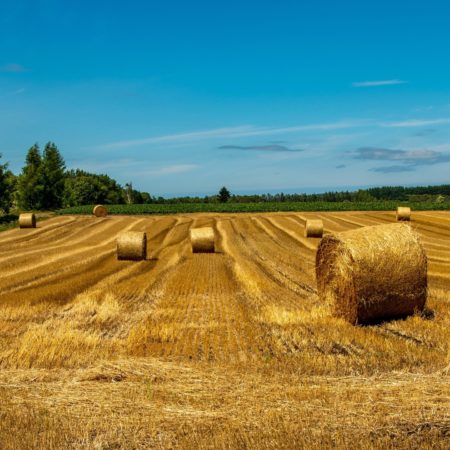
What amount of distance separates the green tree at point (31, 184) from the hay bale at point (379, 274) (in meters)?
77.8

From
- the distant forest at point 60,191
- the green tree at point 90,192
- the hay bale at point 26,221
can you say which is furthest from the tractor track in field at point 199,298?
the green tree at point 90,192

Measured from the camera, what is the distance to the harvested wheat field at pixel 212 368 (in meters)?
6.17

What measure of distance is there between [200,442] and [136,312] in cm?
739

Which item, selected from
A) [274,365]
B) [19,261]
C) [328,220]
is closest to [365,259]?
[274,365]

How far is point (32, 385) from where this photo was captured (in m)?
7.81

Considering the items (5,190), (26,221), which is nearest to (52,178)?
(5,190)

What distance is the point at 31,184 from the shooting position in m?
83.8

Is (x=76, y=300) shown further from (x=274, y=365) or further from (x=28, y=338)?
(x=274, y=365)

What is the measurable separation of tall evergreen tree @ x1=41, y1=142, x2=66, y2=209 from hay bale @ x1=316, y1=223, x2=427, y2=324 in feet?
261

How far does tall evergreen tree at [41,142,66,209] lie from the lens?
85938 mm

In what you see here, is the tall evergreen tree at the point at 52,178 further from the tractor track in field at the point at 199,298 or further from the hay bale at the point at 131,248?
the hay bale at the point at 131,248

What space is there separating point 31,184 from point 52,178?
3783 mm

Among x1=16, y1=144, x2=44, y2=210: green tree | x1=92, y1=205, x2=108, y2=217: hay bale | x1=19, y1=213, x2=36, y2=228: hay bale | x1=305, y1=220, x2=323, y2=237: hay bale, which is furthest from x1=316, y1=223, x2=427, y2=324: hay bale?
x1=16, y1=144, x2=44, y2=210: green tree

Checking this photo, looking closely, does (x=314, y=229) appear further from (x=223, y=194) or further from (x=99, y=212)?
(x=223, y=194)
